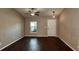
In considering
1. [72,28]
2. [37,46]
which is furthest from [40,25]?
[72,28]

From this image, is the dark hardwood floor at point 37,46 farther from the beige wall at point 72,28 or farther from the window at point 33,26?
the window at point 33,26

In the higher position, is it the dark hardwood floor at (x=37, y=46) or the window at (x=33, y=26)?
the window at (x=33, y=26)

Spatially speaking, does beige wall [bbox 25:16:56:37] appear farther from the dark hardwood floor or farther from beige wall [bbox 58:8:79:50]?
beige wall [bbox 58:8:79:50]

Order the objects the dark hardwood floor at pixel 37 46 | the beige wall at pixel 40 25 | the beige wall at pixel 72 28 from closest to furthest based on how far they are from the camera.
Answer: the beige wall at pixel 72 28
the dark hardwood floor at pixel 37 46
the beige wall at pixel 40 25

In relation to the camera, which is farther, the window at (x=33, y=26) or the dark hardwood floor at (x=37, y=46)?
the window at (x=33, y=26)

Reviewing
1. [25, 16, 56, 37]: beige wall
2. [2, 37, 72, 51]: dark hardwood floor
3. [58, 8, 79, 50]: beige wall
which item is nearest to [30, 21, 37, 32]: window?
[25, 16, 56, 37]: beige wall

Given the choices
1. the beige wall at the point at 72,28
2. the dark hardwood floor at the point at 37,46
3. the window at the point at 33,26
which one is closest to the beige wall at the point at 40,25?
the window at the point at 33,26

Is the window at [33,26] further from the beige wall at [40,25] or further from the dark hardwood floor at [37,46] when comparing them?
the dark hardwood floor at [37,46]

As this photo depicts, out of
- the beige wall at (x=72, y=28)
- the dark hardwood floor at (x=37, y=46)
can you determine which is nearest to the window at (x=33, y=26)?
the dark hardwood floor at (x=37, y=46)

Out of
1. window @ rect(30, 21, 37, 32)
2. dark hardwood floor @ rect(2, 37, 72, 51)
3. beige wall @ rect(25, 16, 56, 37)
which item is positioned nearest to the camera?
dark hardwood floor @ rect(2, 37, 72, 51)

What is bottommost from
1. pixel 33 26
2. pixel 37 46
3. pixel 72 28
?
pixel 37 46

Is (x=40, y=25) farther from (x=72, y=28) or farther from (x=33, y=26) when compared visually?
(x=72, y=28)

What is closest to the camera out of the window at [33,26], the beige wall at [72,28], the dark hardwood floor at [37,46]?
the beige wall at [72,28]
